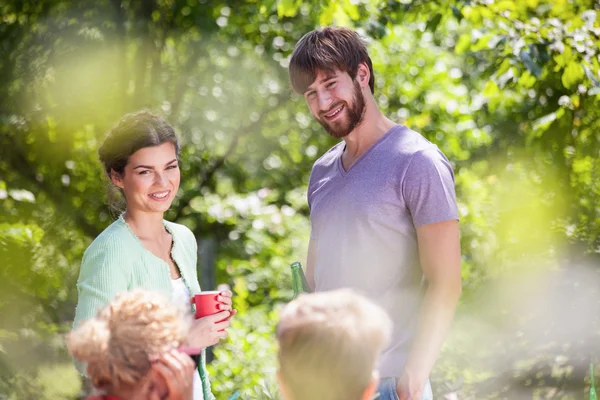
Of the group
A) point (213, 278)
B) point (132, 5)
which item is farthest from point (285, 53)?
point (213, 278)

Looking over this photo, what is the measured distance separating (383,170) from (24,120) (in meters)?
3.93

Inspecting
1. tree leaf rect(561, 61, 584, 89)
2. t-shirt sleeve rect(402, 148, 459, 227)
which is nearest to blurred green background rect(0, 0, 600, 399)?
tree leaf rect(561, 61, 584, 89)

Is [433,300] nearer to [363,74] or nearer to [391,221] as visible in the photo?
[391,221]

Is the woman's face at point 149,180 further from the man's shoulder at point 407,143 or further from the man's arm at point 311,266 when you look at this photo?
the man's shoulder at point 407,143

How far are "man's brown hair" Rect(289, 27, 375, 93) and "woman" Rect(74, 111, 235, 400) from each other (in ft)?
1.38

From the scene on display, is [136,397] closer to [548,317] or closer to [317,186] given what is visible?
[317,186]

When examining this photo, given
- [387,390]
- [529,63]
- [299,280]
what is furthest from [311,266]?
[529,63]

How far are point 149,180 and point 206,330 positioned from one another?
1.52 ft

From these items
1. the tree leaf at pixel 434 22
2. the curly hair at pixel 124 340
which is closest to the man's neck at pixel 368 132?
the curly hair at pixel 124 340

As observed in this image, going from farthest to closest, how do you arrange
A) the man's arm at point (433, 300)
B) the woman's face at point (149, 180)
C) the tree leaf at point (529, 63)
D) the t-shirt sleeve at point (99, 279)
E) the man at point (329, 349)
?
1. the tree leaf at point (529, 63)
2. the woman's face at point (149, 180)
3. the t-shirt sleeve at point (99, 279)
4. the man's arm at point (433, 300)
5. the man at point (329, 349)

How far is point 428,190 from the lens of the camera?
199 cm

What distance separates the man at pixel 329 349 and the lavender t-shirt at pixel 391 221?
482 millimetres

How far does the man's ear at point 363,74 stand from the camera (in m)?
2.25

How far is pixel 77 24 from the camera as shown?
524cm
